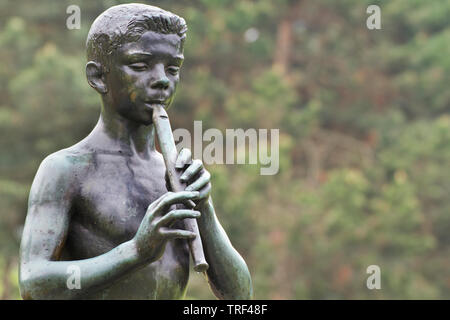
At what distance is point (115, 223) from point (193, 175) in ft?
1.25

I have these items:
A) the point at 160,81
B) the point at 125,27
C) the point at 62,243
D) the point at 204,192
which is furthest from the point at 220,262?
the point at 125,27

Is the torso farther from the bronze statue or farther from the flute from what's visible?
the flute

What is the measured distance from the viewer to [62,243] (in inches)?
124

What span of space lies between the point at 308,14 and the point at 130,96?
14.8m

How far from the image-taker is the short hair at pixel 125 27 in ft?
10.6

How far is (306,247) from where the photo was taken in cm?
1421

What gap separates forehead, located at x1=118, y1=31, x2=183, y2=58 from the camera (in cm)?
322

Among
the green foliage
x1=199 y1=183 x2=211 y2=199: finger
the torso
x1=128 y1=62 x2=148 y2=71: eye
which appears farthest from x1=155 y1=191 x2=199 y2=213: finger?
the green foliage

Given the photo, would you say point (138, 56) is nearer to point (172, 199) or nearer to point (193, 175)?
point (193, 175)

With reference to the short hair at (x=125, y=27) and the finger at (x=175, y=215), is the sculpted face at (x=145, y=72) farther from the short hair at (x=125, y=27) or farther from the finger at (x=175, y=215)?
the finger at (x=175, y=215)

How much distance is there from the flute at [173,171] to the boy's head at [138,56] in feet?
0.24

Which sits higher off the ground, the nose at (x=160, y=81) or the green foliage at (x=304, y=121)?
the green foliage at (x=304, y=121)

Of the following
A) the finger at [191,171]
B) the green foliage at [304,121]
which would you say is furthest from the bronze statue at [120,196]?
the green foliage at [304,121]

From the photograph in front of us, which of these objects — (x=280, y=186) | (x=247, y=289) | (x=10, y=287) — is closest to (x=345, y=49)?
(x=280, y=186)
